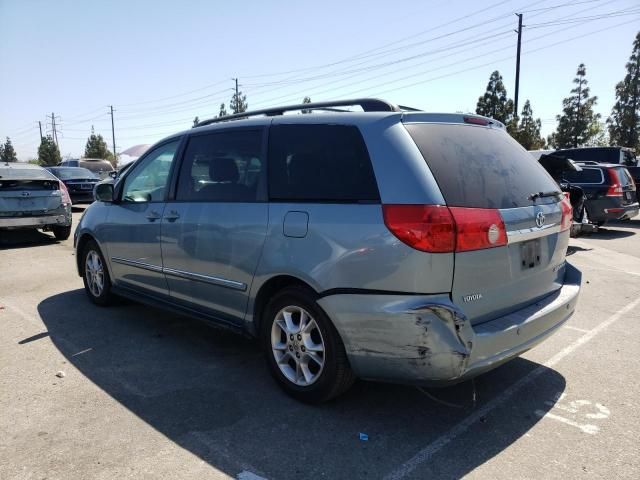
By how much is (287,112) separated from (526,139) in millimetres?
35070

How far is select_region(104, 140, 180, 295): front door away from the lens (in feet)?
14.8

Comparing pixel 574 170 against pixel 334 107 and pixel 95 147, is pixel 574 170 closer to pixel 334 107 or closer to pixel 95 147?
pixel 334 107

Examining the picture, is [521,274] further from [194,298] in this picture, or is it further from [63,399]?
[63,399]

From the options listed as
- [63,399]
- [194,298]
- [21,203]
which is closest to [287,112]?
[194,298]

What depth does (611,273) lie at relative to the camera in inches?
293

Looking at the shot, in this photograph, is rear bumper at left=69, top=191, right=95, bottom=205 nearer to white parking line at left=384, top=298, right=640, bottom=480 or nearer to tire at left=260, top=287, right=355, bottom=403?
tire at left=260, top=287, right=355, bottom=403

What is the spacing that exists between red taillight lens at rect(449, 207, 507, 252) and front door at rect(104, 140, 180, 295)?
2703mm

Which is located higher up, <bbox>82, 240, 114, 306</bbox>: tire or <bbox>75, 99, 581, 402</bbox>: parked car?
<bbox>75, 99, 581, 402</bbox>: parked car

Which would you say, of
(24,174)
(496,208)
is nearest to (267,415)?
(496,208)

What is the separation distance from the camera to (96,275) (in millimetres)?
5590

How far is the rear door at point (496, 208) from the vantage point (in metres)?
2.84

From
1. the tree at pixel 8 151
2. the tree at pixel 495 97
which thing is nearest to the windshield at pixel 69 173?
the tree at pixel 495 97

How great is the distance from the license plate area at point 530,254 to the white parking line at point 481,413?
3.07ft

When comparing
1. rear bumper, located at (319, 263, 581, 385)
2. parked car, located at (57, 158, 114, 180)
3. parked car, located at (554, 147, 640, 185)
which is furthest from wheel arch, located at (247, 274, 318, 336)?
parked car, located at (57, 158, 114, 180)
